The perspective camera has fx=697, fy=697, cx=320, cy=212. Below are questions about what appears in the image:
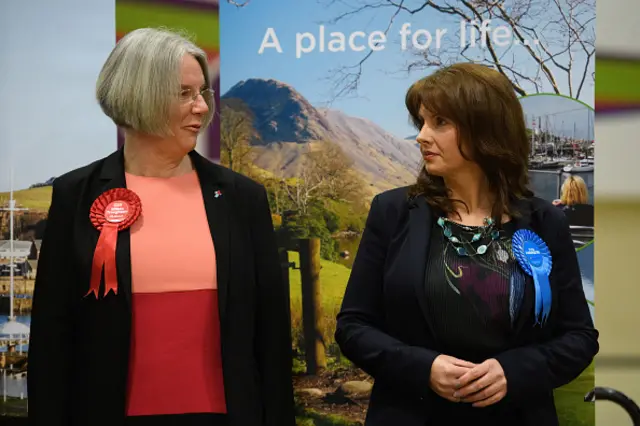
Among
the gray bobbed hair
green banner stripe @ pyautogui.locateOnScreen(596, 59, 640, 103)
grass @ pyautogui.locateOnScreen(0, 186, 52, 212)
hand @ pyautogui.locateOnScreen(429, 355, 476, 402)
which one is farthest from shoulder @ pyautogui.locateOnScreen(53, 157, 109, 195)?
green banner stripe @ pyautogui.locateOnScreen(596, 59, 640, 103)

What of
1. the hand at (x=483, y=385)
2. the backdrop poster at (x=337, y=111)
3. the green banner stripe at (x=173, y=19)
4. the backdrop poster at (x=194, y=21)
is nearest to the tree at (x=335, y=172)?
the backdrop poster at (x=337, y=111)

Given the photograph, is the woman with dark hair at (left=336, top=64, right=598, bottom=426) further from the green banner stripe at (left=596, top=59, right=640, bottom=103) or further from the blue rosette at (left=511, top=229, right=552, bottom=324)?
the green banner stripe at (left=596, top=59, right=640, bottom=103)

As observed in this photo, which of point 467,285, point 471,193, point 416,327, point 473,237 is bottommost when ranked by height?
point 416,327

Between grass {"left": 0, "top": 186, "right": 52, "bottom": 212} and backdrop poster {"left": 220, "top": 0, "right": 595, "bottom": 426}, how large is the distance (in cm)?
81

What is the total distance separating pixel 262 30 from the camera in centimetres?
273

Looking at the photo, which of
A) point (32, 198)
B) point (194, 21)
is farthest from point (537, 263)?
point (32, 198)

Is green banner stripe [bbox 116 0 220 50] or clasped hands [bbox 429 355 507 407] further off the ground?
green banner stripe [bbox 116 0 220 50]

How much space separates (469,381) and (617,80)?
Answer: 1.50m

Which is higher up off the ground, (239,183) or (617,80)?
(617,80)

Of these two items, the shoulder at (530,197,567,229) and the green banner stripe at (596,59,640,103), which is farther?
the green banner stripe at (596,59,640,103)

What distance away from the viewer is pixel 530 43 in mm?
2611

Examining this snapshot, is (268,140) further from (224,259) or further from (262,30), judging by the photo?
(224,259)

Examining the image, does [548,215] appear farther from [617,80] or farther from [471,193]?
[617,80]

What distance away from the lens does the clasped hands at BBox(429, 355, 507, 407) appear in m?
1.57
